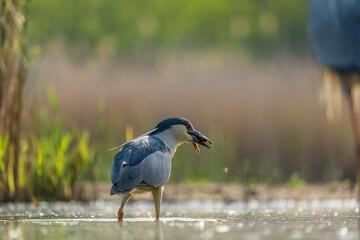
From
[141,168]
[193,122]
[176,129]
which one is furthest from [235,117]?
[141,168]

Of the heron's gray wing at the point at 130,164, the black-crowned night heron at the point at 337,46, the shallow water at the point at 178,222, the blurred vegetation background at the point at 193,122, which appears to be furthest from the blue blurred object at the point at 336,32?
the heron's gray wing at the point at 130,164

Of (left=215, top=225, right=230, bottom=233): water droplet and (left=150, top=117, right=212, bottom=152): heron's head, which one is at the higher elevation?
(left=150, top=117, right=212, bottom=152): heron's head

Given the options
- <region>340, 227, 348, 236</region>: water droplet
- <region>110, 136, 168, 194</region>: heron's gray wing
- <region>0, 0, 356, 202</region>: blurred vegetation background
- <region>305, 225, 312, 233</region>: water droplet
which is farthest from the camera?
<region>0, 0, 356, 202</region>: blurred vegetation background

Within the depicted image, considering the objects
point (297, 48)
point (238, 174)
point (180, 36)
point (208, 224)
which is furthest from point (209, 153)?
point (180, 36)

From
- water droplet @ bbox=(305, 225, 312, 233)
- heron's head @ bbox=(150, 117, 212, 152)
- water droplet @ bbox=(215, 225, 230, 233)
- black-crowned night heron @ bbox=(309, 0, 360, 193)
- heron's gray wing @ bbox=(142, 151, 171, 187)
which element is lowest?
water droplet @ bbox=(305, 225, 312, 233)

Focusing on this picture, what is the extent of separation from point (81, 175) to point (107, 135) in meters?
3.46

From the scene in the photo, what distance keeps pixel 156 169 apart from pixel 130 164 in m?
0.23

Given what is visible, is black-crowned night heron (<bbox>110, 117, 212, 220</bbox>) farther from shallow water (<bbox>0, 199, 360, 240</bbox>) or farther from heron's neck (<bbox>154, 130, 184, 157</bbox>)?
shallow water (<bbox>0, 199, 360, 240</bbox>)

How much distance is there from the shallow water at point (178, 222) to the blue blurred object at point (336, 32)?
2233 mm

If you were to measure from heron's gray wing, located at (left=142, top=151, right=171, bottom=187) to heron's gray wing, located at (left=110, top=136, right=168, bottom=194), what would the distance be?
3 cm

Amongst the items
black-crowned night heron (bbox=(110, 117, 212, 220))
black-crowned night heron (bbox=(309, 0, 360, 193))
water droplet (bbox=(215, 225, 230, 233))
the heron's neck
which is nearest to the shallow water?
water droplet (bbox=(215, 225, 230, 233))

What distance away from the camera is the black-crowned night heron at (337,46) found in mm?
11391

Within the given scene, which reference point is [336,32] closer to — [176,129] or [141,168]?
[176,129]

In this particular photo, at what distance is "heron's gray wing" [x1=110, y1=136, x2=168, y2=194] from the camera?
730 cm
